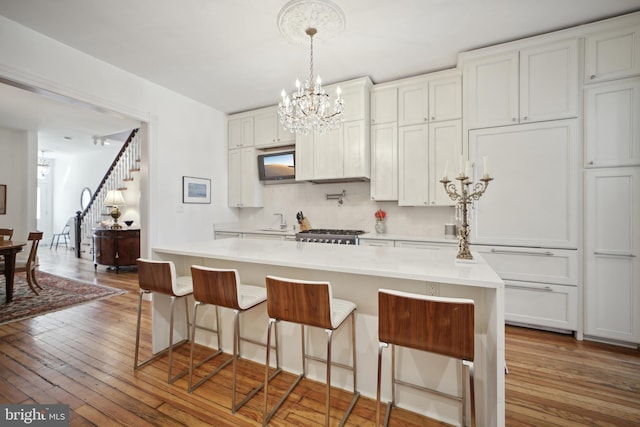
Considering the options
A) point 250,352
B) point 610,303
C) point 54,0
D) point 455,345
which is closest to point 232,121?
point 54,0

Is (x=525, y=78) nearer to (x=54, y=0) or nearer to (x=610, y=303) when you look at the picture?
(x=610, y=303)

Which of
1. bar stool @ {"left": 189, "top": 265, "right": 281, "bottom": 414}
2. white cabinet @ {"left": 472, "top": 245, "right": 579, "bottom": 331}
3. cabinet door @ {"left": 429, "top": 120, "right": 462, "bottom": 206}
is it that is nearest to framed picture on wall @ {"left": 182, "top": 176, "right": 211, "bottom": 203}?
bar stool @ {"left": 189, "top": 265, "right": 281, "bottom": 414}

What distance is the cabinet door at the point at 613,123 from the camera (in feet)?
7.91

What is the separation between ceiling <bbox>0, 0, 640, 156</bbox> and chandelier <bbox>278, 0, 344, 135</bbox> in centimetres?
12

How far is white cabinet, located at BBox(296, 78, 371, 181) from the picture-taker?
3662mm

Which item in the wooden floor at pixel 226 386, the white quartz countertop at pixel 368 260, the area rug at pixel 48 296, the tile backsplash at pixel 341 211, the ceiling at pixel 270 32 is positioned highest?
the ceiling at pixel 270 32

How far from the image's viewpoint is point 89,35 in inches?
107

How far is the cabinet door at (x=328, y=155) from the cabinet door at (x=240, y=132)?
1.33m

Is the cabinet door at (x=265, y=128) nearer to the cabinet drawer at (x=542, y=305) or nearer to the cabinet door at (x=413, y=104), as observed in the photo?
the cabinet door at (x=413, y=104)

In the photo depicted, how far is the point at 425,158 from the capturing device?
3.44 meters

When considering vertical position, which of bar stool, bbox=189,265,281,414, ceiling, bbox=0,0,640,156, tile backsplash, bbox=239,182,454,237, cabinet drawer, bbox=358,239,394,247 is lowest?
bar stool, bbox=189,265,281,414

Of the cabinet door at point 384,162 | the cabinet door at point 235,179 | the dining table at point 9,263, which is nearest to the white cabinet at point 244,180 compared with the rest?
the cabinet door at point 235,179

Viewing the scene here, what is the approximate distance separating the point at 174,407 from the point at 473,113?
3531 mm

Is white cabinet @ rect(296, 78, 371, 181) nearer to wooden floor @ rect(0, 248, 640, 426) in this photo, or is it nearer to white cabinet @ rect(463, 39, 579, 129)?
white cabinet @ rect(463, 39, 579, 129)
